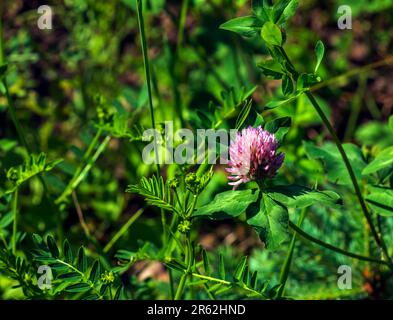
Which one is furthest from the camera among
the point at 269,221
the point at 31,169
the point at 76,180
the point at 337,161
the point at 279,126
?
the point at 76,180

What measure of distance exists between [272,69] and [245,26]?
0.09 meters

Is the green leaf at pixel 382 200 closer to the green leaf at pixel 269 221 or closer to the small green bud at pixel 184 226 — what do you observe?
the green leaf at pixel 269 221

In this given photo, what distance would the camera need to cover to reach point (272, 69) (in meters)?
1.13

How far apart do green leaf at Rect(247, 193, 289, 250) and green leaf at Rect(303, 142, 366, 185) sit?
0.92ft

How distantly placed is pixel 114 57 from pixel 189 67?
0.26 meters

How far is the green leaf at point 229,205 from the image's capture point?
44.4 inches

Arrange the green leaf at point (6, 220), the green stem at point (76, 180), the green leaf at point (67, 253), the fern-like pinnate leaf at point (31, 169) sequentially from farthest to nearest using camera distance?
the green stem at point (76, 180), the green leaf at point (6, 220), the fern-like pinnate leaf at point (31, 169), the green leaf at point (67, 253)

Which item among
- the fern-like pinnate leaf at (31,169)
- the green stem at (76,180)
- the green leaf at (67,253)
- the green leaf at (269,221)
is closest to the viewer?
the green leaf at (269,221)

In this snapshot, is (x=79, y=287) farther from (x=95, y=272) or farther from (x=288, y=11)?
(x=288, y=11)

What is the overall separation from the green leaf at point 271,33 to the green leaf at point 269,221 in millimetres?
248

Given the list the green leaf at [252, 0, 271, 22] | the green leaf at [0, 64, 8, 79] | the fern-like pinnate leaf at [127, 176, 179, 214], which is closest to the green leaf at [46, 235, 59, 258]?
the fern-like pinnate leaf at [127, 176, 179, 214]

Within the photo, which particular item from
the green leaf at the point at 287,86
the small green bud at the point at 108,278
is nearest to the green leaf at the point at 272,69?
the green leaf at the point at 287,86

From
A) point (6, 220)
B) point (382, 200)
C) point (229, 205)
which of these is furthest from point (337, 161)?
point (6, 220)
